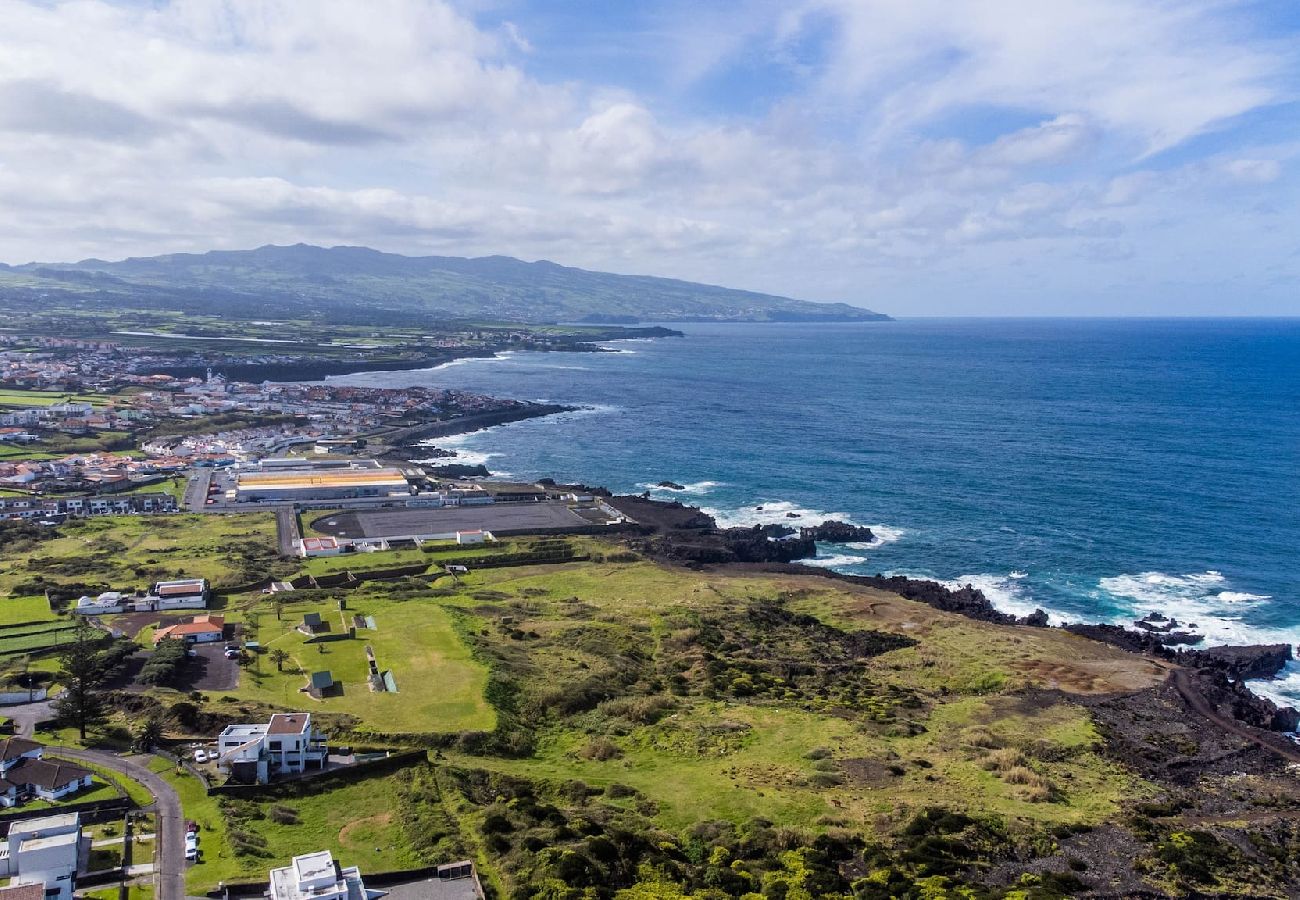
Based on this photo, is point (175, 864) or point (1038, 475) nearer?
point (175, 864)

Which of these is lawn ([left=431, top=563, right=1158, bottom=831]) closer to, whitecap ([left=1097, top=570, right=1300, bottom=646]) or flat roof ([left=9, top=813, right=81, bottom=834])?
whitecap ([left=1097, top=570, right=1300, bottom=646])

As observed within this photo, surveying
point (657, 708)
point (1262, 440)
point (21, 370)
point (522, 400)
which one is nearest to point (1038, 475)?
point (1262, 440)

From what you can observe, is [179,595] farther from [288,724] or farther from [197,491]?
[197,491]

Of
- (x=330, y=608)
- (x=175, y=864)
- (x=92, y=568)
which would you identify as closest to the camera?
(x=175, y=864)

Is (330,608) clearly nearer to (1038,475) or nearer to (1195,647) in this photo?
Answer: (1195,647)

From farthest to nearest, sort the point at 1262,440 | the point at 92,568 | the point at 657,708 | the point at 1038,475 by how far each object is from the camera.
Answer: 1. the point at 1262,440
2. the point at 1038,475
3. the point at 92,568
4. the point at 657,708

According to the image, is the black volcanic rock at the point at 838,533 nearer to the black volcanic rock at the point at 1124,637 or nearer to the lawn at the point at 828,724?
the lawn at the point at 828,724
